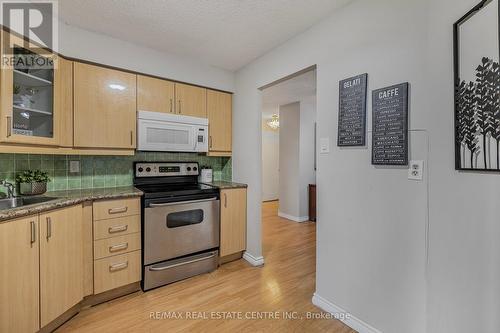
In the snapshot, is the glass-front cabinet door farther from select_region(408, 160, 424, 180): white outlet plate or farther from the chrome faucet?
select_region(408, 160, 424, 180): white outlet plate

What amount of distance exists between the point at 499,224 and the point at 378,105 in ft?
2.93

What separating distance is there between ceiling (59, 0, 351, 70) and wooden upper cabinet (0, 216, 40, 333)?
5.47 feet

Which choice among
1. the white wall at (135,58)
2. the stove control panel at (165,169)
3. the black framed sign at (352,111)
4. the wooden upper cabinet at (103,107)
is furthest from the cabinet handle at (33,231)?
the black framed sign at (352,111)

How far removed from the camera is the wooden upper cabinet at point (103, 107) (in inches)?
80.5

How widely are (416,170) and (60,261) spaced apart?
8.17ft

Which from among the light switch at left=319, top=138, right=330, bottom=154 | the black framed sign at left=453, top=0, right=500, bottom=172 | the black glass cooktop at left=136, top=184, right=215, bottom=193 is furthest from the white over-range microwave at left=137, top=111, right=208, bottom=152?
the black framed sign at left=453, top=0, right=500, bottom=172

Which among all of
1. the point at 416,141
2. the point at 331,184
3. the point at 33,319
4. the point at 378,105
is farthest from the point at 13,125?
the point at 416,141

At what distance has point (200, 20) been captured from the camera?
1.93 m

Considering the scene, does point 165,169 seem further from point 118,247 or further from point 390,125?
point 390,125

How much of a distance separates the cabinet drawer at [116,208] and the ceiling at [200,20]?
5.18 feet

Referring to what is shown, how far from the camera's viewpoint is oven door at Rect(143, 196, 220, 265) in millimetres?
2133

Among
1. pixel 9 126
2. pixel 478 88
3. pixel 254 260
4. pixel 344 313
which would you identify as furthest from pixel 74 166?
pixel 478 88

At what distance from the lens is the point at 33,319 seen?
4.72 feet

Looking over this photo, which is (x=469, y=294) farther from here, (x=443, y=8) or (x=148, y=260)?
(x=148, y=260)
